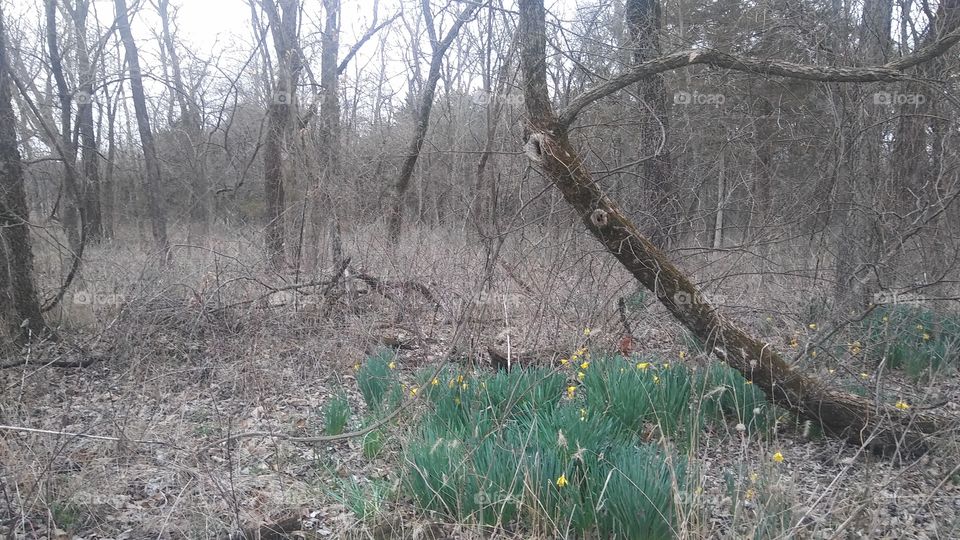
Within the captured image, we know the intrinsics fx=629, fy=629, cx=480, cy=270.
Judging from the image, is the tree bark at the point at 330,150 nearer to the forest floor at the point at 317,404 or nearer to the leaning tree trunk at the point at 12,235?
the forest floor at the point at 317,404

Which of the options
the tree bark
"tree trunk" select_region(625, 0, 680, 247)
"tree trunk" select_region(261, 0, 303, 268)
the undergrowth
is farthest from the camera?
Answer: "tree trunk" select_region(261, 0, 303, 268)

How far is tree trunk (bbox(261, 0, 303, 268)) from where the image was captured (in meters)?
9.34

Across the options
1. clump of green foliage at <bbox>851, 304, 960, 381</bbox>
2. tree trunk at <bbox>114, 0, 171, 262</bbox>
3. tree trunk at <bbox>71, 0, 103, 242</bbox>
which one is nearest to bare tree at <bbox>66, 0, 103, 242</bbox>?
tree trunk at <bbox>71, 0, 103, 242</bbox>

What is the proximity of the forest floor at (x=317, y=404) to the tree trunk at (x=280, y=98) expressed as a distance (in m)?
1.15

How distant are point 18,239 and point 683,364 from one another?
592cm

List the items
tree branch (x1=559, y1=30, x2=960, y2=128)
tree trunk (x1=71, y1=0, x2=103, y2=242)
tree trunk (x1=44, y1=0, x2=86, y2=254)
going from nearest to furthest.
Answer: tree branch (x1=559, y1=30, x2=960, y2=128) < tree trunk (x1=44, y1=0, x2=86, y2=254) < tree trunk (x1=71, y1=0, x2=103, y2=242)

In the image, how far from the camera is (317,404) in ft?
16.5

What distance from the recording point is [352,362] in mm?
5934

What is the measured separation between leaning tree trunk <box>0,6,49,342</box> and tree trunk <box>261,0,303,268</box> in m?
3.29

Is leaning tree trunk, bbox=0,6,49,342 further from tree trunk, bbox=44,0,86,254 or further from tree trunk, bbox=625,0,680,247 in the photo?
tree trunk, bbox=625,0,680,247

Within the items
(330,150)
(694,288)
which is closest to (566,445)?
(694,288)

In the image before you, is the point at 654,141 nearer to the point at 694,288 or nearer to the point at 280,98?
the point at 694,288

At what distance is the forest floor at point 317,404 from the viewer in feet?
9.77

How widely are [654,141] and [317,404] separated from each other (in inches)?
182
